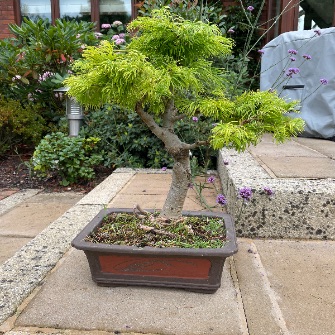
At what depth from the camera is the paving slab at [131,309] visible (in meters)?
1.24

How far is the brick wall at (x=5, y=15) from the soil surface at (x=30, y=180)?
11.4ft

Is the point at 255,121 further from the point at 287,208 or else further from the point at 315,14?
the point at 315,14

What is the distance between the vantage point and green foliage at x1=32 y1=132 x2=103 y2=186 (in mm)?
3682

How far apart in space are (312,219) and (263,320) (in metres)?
0.83

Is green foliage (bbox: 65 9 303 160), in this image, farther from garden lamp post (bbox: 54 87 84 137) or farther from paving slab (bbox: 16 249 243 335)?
garden lamp post (bbox: 54 87 84 137)

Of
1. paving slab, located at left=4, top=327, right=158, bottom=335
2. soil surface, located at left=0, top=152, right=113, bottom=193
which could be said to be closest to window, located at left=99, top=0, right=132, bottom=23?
soil surface, located at left=0, top=152, right=113, bottom=193

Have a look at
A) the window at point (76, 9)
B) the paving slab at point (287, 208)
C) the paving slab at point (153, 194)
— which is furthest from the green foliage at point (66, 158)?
the window at point (76, 9)

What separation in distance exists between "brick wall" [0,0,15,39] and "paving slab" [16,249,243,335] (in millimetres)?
6708

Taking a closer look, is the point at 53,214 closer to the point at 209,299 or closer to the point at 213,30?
the point at 209,299

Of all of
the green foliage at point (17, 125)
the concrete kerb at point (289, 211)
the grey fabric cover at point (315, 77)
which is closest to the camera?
the concrete kerb at point (289, 211)

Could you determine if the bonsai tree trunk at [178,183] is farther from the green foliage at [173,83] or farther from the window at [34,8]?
the window at [34,8]

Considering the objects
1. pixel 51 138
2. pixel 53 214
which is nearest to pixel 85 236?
pixel 53 214

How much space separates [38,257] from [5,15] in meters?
6.65

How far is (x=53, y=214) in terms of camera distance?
2967 millimetres
